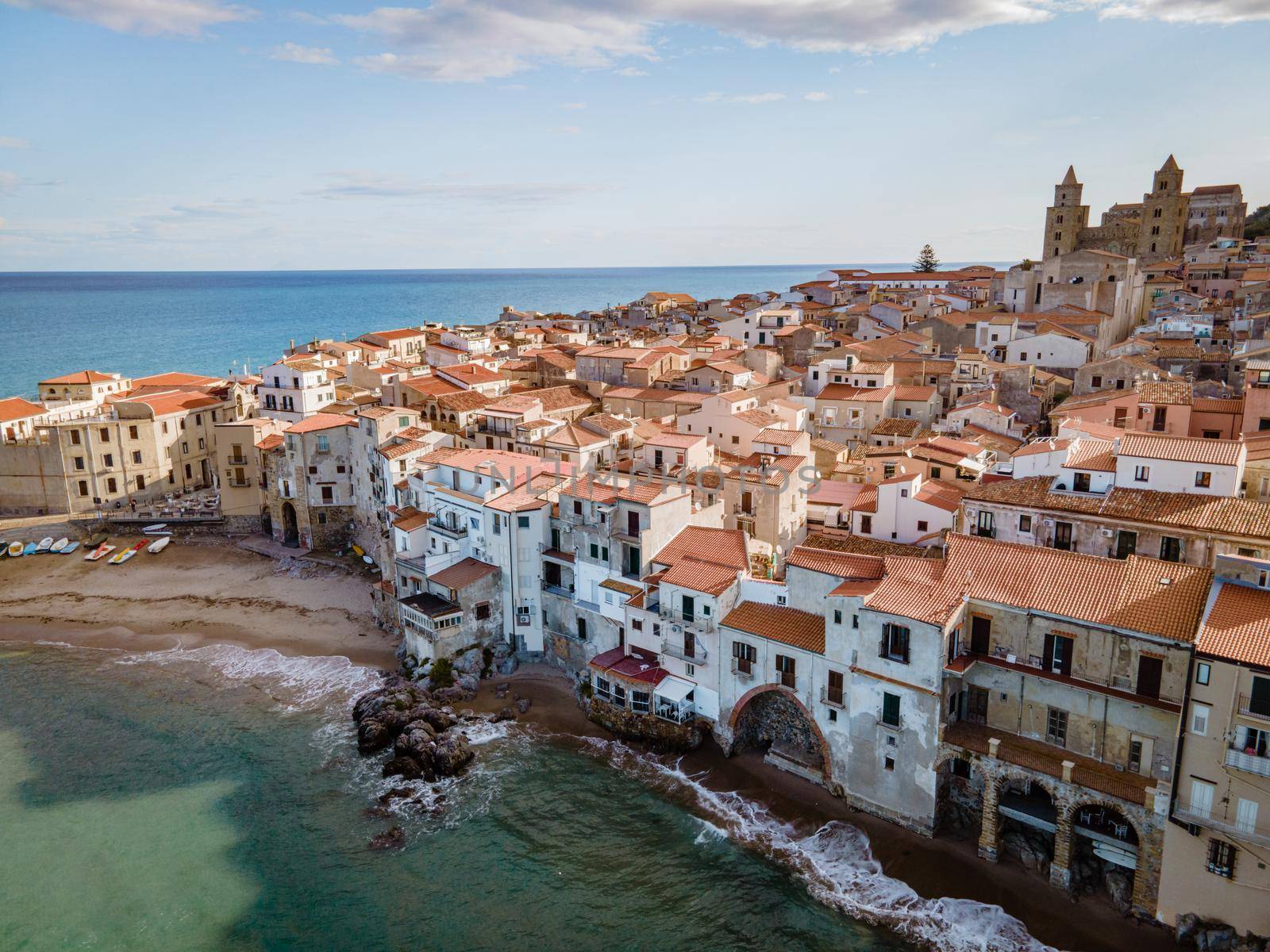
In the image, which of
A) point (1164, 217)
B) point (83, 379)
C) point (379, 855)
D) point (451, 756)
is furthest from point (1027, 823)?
point (1164, 217)

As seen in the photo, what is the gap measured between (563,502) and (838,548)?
13.8m

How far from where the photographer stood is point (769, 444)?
167 ft

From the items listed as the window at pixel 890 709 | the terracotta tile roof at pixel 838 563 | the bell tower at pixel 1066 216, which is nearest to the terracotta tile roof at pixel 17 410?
the terracotta tile roof at pixel 838 563

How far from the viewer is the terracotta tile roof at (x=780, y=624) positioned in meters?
32.5

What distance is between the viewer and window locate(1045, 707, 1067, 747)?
28469mm

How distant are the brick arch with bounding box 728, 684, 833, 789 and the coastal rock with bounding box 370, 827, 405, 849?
1392 centimetres

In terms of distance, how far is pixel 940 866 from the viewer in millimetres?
28703

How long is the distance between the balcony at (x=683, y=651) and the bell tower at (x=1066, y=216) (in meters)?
84.2

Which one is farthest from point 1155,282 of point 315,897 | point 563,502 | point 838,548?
point 315,897

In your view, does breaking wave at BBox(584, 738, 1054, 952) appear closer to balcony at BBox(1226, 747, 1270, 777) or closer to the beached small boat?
balcony at BBox(1226, 747, 1270, 777)

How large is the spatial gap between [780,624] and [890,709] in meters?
5.55

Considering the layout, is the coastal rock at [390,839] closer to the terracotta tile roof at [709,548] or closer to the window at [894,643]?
the terracotta tile roof at [709,548]

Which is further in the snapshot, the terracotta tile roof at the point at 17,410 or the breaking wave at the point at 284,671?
the terracotta tile roof at the point at 17,410

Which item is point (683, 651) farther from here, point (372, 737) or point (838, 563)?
point (372, 737)
